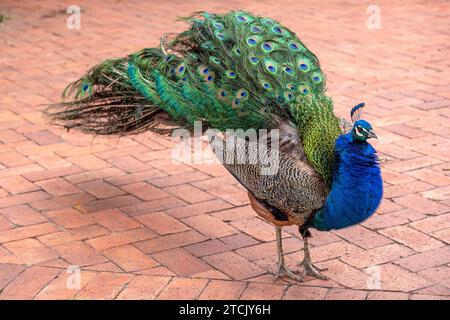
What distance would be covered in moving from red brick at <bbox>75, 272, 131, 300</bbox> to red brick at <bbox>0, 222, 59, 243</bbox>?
2.00ft

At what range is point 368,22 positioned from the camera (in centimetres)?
845

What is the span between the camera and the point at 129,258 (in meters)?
3.90

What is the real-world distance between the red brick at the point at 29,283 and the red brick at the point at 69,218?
512 millimetres

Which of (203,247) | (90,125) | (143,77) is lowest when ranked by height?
(203,247)

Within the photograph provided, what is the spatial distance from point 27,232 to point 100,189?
658 millimetres

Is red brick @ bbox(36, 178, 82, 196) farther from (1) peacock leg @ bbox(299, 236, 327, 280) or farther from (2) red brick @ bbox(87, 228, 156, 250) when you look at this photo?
(1) peacock leg @ bbox(299, 236, 327, 280)

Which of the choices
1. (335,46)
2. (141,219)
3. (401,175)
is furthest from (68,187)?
(335,46)

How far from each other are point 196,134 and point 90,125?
0.85m

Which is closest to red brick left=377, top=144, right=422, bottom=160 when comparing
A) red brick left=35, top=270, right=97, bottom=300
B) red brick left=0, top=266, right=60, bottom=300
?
red brick left=35, top=270, right=97, bottom=300

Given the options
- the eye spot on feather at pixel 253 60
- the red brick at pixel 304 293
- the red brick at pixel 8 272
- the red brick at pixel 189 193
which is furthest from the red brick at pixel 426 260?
the red brick at pixel 8 272

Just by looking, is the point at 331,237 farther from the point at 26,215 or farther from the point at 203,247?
the point at 26,215

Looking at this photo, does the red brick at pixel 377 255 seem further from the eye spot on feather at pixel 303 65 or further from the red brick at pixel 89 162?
the red brick at pixel 89 162

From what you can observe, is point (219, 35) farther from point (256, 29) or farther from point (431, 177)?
point (431, 177)

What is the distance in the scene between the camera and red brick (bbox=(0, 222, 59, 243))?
13.5 ft
